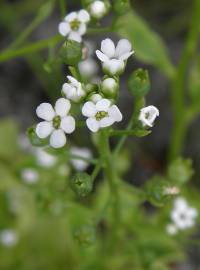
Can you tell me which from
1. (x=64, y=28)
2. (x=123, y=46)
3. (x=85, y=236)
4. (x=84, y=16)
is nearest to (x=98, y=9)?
(x=84, y=16)

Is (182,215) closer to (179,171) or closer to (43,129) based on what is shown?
(179,171)

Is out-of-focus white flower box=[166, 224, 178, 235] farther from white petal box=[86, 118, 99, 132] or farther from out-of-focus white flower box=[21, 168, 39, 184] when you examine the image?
white petal box=[86, 118, 99, 132]

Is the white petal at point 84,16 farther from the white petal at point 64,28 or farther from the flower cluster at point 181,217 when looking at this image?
the flower cluster at point 181,217

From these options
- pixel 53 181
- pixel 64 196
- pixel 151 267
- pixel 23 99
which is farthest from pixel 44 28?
pixel 151 267

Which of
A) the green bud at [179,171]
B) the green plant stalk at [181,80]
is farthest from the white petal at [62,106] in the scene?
the green plant stalk at [181,80]

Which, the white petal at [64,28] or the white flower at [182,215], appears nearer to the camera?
the white petal at [64,28]

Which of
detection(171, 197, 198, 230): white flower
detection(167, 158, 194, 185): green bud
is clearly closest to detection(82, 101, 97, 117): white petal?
detection(167, 158, 194, 185): green bud

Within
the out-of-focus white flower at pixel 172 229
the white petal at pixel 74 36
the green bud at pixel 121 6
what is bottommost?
the out-of-focus white flower at pixel 172 229
